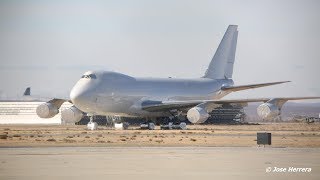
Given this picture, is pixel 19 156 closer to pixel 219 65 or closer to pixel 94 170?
pixel 94 170

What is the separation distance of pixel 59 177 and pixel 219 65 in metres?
78.8

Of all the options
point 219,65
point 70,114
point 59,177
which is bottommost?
point 59,177

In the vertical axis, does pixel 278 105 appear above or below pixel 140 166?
above

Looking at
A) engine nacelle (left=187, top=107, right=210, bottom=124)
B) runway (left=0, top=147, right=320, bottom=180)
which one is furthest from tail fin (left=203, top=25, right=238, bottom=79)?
runway (left=0, top=147, right=320, bottom=180)

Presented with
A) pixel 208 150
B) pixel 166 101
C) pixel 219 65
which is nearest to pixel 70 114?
pixel 166 101

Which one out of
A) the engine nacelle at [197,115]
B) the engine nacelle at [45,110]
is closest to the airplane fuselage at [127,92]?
the engine nacelle at [45,110]

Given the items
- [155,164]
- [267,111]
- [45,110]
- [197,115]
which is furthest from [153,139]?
[45,110]

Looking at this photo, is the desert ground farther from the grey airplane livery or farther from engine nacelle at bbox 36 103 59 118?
engine nacelle at bbox 36 103 59 118

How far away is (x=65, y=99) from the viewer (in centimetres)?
8825

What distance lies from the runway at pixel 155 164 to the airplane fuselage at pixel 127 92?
3971 cm

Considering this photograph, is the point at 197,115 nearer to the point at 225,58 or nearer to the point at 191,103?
the point at 191,103

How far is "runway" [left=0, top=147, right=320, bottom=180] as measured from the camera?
89.4ft

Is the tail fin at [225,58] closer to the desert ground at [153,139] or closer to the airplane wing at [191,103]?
the airplane wing at [191,103]

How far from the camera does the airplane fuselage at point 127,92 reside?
8225cm
